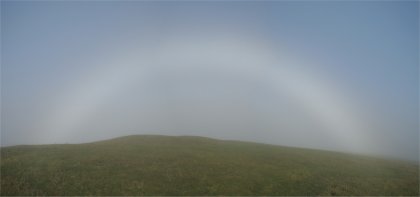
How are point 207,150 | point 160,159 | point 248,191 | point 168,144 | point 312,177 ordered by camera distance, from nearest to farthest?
point 248,191, point 312,177, point 160,159, point 207,150, point 168,144

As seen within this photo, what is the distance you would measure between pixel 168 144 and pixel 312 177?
28746 millimetres

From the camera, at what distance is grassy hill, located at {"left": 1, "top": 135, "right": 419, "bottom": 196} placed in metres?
31.5

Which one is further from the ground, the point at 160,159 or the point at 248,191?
the point at 160,159

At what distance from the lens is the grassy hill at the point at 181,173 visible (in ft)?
103

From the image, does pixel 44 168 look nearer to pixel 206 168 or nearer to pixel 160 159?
pixel 160 159

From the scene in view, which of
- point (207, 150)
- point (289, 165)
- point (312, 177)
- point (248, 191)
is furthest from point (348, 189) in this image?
point (207, 150)

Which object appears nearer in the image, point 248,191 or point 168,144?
point 248,191

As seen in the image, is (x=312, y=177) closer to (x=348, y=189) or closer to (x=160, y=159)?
(x=348, y=189)

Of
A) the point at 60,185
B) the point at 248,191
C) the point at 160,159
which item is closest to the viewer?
the point at 60,185

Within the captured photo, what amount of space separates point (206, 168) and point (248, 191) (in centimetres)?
898

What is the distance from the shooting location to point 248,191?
32781 mm

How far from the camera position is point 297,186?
35.5m

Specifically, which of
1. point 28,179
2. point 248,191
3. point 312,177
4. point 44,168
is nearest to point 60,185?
point 28,179

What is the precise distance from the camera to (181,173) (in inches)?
1474
